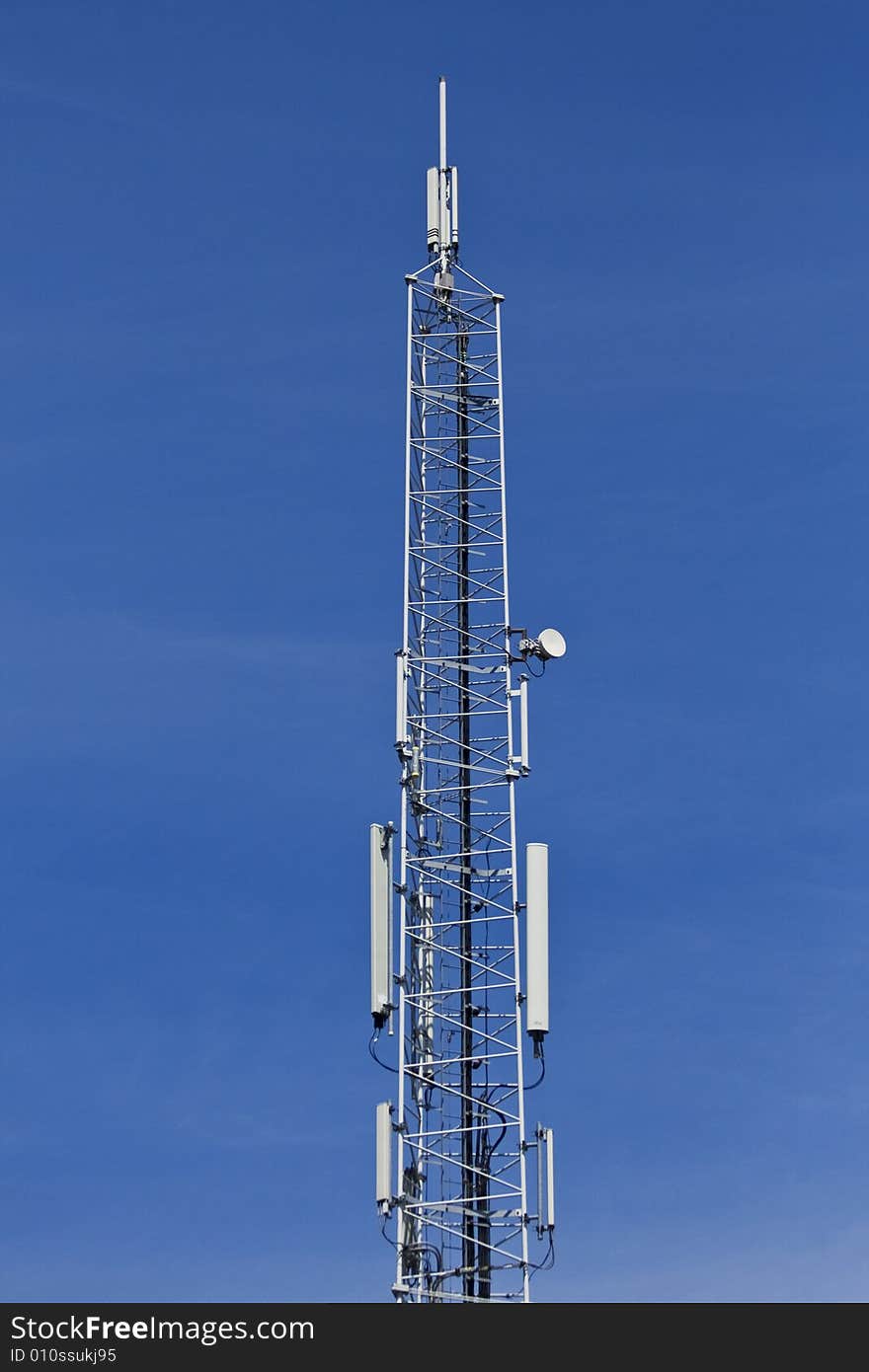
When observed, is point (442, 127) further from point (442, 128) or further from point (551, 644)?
point (551, 644)

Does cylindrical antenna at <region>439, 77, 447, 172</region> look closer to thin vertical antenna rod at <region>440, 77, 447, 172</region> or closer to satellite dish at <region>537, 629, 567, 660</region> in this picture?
thin vertical antenna rod at <region>440, 77, 447, 172</region>

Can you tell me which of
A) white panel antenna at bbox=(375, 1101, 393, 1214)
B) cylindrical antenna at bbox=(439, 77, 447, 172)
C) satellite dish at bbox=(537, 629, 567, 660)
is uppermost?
cylindrical antenna at bbox=(439, 77, 447, 172)

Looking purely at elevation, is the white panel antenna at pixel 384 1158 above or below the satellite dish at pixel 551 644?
below

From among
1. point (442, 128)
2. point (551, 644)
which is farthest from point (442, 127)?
point (551, 644)

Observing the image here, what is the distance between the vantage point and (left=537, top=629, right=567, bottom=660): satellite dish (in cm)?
9950

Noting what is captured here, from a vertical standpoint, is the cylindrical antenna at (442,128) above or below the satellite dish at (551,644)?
above

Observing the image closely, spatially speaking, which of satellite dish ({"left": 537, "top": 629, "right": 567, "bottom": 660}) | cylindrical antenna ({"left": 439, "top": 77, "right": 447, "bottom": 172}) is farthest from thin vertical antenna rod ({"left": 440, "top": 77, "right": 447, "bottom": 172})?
satellite dish ({"left": 537, "top": 629, "right": 567, "bottom": 660})

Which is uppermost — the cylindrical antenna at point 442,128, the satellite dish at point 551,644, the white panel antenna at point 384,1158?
the cylindrical antenna at point 442,128

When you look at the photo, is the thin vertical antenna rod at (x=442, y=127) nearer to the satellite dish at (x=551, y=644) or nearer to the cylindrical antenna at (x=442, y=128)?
the cylindrical antenna at (x=442, y=128)

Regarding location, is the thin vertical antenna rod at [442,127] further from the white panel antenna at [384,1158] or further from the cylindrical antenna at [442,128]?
the white panel antenna at [384,1158]

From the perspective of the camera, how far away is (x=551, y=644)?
99.8 m

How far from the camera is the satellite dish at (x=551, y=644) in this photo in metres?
99.5

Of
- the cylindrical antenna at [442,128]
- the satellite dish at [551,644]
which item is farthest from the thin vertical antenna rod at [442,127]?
the satellite dish at [551,644]
